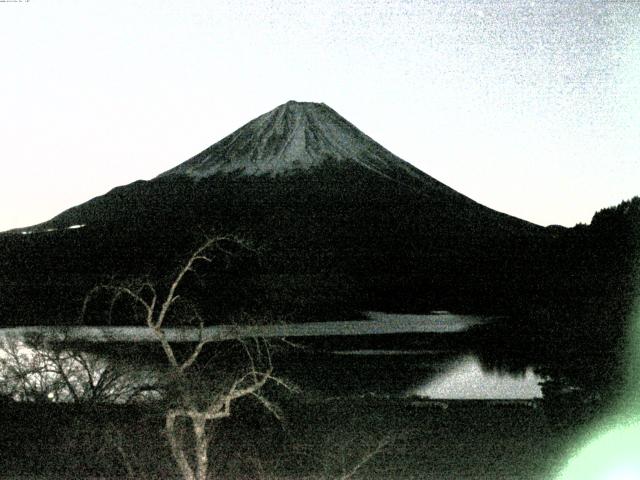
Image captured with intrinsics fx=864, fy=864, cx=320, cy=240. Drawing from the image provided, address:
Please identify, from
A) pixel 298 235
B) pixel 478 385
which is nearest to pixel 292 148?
pixel 298 235

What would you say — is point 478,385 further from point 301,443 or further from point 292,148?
point 292,148

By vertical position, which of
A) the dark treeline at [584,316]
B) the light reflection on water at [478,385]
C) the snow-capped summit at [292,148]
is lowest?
the light reflection on water at [478,385]

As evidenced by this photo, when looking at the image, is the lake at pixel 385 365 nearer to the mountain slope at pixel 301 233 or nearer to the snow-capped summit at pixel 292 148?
the mountain slope at pixel 301 233

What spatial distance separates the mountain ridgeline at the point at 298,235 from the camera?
62900mm

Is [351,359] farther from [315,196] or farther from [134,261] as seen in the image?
[315,196]

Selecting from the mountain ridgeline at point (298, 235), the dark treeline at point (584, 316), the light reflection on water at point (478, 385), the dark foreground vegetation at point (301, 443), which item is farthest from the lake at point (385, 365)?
the mountain ridgeline at point (298, 235)

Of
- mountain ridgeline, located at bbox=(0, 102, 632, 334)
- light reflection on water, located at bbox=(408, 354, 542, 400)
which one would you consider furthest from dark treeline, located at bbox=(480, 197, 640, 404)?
mountain ridgeline, located at bbox=(0, 102, 632, 334)

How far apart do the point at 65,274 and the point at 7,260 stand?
1310 cm

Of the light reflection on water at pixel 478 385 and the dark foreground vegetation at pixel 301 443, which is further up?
the dark foreground vegetation at pixel 301 443

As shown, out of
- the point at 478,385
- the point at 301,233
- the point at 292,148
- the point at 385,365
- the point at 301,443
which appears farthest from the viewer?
the point at 292,148

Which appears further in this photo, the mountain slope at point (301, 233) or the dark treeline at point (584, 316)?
the mountain slope at point (301, 233)

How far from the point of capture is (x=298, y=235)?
→ 96250 mm

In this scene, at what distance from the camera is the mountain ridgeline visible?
62.9 metres

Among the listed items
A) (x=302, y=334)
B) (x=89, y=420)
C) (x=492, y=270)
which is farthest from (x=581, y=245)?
(x=492, y=270)
